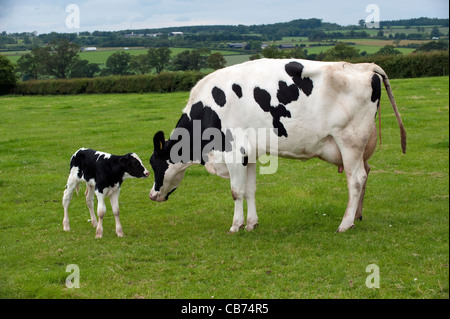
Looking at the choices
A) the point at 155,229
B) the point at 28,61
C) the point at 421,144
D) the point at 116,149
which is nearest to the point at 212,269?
the point at 155,229

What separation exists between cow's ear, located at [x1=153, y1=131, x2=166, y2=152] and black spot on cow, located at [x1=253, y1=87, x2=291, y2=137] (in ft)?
6.61

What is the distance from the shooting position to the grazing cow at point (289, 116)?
930 centimetres

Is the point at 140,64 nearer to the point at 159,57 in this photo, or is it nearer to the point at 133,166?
the point at 159,57

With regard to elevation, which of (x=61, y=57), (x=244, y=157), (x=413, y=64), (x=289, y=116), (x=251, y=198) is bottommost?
(x=251, y=198)

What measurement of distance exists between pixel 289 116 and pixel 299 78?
0.67 meters

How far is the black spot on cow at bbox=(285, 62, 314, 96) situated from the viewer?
9.36 m

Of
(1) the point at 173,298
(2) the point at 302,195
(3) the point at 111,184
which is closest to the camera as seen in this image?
(1) the point at 173,298

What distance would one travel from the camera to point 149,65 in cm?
4866

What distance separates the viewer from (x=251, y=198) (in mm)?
10109

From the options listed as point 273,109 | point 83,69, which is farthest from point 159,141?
point 83,69

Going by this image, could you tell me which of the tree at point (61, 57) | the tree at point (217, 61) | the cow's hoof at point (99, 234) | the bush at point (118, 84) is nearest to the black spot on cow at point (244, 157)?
the cow's hoof at point (99, 234)

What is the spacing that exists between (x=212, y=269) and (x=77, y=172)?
12.2 feet

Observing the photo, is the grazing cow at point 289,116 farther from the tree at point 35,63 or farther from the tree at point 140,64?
the tree at point 35,63

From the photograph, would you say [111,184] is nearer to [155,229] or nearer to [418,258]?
[155,229]
